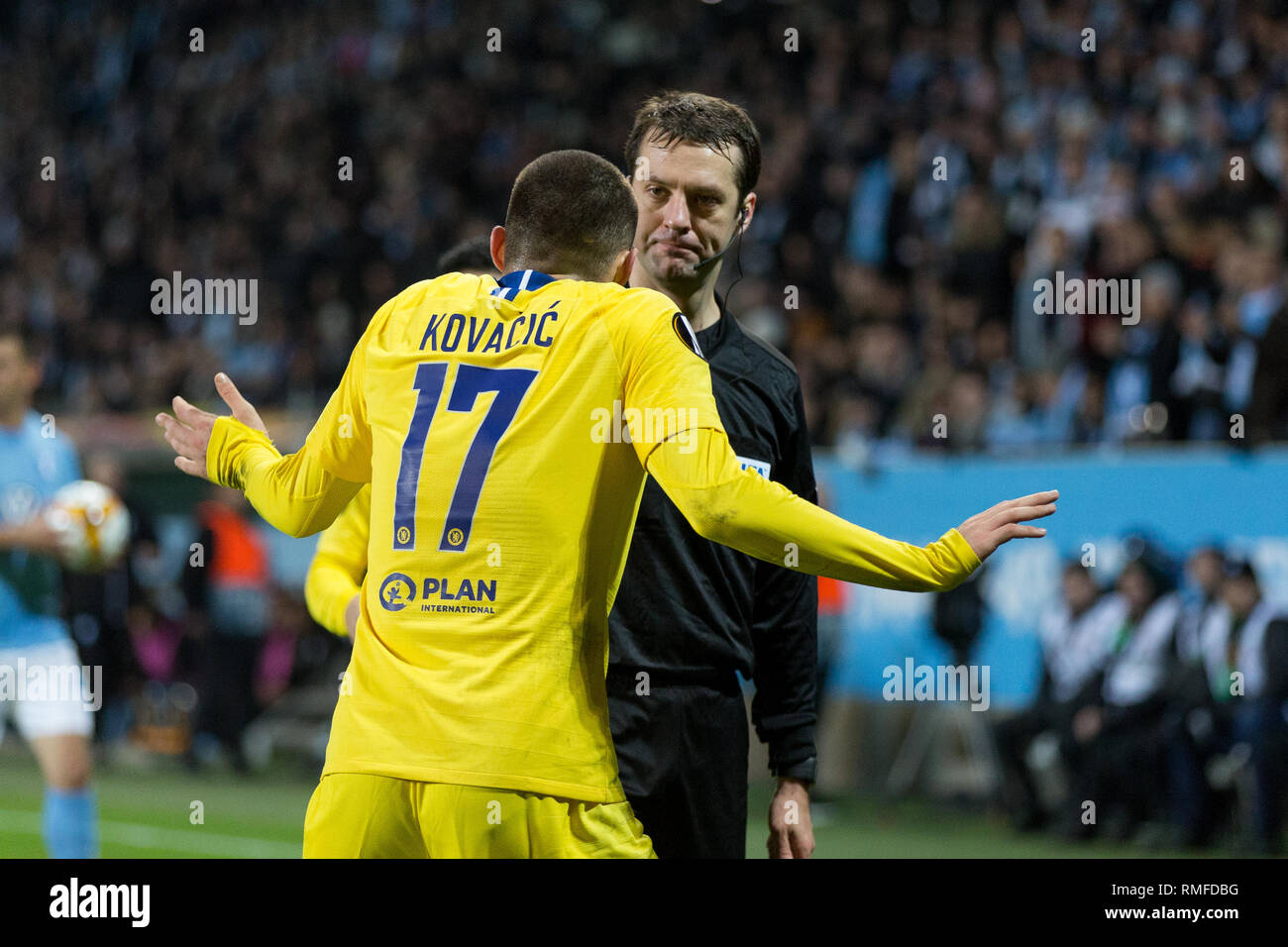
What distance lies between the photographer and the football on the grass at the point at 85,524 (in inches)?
286

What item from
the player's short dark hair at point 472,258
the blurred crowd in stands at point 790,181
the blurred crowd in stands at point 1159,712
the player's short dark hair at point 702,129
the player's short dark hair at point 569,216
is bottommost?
the blurred crowd in stands at point 1159,712

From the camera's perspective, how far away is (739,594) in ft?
13.4

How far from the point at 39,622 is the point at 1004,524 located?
559cm

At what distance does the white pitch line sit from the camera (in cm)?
905

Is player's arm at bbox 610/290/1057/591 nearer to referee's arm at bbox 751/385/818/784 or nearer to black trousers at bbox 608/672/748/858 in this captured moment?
black trousers at bbox 608/672/748/858

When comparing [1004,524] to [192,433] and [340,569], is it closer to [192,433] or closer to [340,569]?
[192,433]

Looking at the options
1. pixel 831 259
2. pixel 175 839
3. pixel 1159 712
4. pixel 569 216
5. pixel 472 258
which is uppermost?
pixel 831 259

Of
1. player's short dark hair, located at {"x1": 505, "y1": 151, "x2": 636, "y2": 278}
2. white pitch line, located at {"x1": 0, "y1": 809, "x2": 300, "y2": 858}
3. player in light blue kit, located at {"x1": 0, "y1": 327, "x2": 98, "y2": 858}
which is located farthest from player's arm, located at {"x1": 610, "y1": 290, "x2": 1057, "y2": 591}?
white pitch line, located at {"x1": 0, "y1": 809, "x2": 300, "y2": 858}

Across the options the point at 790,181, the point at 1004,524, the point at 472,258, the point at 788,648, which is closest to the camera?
the point at 1004,524

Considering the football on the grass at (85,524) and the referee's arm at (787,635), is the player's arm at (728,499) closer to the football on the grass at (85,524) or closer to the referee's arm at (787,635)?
the referee's arm at (787,635)

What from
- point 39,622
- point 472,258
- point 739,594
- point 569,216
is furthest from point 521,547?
point 39,622

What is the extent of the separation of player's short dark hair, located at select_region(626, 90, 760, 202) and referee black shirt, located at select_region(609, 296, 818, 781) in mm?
415

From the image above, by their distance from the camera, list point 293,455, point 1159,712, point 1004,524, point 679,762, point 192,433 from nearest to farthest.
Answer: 1. point 1004,524
2. point 293,455
3. point 192,433
4. point 679,762
5. point 1159,712

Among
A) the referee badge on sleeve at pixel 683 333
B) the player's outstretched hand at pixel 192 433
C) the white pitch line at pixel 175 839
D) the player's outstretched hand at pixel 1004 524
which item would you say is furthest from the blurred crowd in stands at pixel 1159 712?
the player's outstretched hand at pixel 192 433
